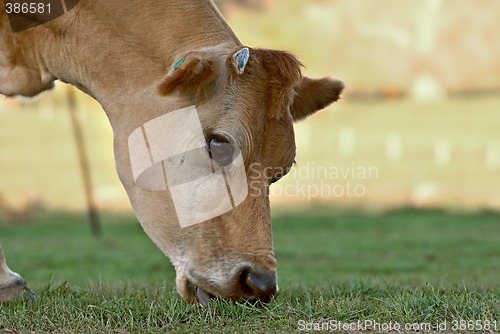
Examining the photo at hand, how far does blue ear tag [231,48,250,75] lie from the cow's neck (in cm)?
43

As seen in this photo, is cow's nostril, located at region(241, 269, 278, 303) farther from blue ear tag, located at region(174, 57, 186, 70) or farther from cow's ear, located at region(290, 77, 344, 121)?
cow's ear, located at region(290, 77, 344, 121)

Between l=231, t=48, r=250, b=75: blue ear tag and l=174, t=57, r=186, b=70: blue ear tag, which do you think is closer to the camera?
l=231, t=48, r=250, b=75: blue ear tag

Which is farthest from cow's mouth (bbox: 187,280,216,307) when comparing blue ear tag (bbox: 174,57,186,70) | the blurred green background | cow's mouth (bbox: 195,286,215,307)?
the blurred green background

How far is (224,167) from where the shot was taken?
461 centimetres

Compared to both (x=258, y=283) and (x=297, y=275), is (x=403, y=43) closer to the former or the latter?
(x=297, y=275)

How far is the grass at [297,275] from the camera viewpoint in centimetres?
461

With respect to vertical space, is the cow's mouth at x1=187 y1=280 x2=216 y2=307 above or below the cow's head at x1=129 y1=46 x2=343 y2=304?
below

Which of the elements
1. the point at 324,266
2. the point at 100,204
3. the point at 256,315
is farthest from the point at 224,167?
the point at 100,204

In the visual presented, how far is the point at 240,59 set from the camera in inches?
175

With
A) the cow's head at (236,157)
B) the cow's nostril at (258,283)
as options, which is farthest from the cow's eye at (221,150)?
the cow's nostril at (258,283)

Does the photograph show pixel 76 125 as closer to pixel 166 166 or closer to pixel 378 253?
pixel 378 253

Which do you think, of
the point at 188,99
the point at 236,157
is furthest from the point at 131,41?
the point at 236,157

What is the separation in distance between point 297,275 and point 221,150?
17.9 ft

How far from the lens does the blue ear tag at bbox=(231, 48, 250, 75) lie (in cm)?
442
